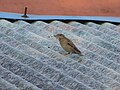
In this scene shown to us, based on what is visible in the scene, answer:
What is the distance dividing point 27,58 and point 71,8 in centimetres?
229

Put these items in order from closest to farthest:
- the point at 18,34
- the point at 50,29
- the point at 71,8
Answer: the point at 18,34
the point at 50,29
the point at 71,8

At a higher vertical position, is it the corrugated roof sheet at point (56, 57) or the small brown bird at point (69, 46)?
the small brown bird at point (69, 46)

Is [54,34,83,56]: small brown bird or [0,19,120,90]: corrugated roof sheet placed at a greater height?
[54,34,83,56]: small brown bird

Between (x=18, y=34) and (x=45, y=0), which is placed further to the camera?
(x=45, y=0)

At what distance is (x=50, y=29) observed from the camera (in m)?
4.34

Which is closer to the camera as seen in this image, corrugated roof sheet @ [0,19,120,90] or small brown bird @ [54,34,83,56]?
corrugated roof sheet @ [0,19,120,90]

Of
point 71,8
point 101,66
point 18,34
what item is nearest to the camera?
point 101,66

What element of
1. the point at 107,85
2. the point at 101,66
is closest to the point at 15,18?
the point at 101,66

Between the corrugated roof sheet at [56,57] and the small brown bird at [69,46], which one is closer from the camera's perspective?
the corrugated roof sheet at [56,57]

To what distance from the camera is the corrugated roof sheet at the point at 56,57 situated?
3.24m

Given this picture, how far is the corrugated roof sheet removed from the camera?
3244 mm

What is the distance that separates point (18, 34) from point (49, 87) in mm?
1040

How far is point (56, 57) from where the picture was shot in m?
3.72

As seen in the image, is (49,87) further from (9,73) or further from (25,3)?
(25,3)
